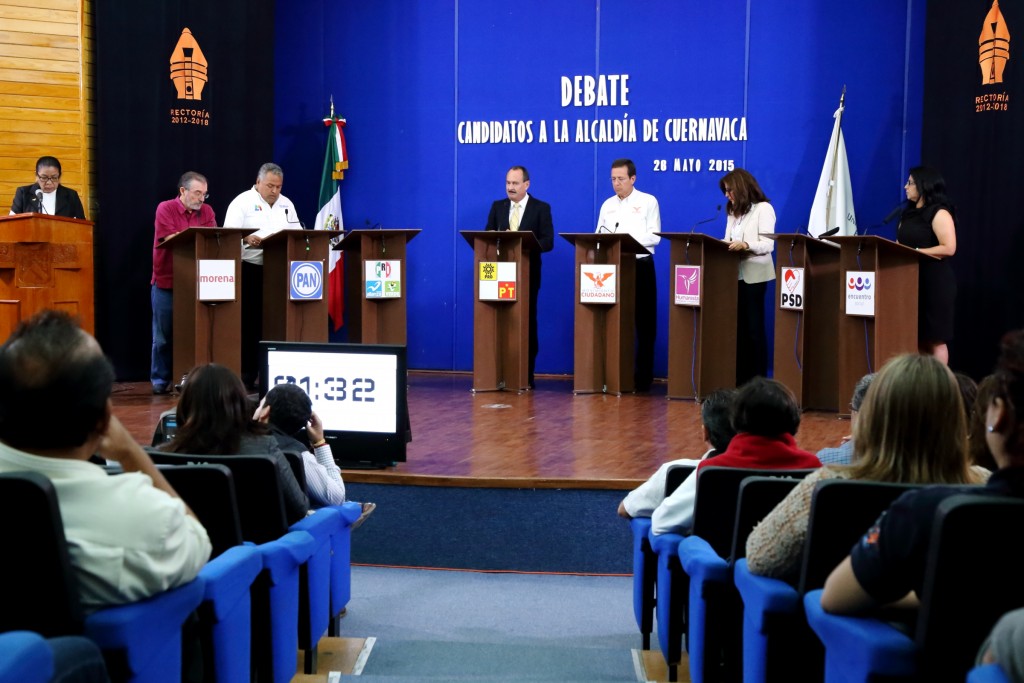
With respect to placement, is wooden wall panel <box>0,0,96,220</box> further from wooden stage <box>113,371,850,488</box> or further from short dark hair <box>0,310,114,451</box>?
short dark hair <box>0,310,114,451</box>

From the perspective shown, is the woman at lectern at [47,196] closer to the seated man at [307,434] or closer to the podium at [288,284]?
the podium at [288,284]

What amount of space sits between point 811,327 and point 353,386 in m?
3.42

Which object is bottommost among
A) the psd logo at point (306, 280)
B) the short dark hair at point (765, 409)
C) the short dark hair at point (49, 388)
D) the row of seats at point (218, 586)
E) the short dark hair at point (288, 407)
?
the row of seats at point (218, 586)

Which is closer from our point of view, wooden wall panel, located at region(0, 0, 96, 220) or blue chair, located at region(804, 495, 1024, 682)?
blue chair, located at region(804, 495, 1024, 682)

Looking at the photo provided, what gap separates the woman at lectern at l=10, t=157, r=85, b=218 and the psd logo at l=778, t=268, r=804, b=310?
454 centimetres

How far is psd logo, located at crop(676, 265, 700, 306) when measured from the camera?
7.18 meters

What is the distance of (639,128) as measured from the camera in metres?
8.72

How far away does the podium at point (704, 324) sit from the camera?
23.5 ft

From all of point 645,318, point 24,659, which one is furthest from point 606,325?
point 24,659

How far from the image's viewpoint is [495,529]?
180 inches

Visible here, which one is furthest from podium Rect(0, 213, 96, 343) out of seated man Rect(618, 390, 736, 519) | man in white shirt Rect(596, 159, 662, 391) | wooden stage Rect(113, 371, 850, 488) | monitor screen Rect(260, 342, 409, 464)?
seated man Rect(618, 390, 736, 519)

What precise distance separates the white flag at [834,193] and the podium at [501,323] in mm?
2143

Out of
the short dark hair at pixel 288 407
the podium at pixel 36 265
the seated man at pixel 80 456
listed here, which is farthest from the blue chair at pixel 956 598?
the podium at pixel 36 265

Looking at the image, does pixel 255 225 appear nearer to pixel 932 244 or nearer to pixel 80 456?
pixel 932 244
